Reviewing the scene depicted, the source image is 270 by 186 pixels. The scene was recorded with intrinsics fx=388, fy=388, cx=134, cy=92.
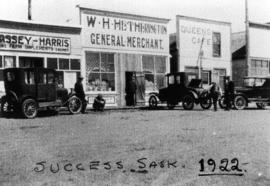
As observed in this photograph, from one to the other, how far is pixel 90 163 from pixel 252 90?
14495 mm

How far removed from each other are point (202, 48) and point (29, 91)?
48.4ft

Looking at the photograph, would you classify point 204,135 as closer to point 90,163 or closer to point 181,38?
point 90,163

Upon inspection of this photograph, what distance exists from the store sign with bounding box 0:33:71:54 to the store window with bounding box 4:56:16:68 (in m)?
0.42

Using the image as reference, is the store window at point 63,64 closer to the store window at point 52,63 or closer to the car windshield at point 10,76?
the store window at point 52,63

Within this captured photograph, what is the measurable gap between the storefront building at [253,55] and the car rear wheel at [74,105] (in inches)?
645

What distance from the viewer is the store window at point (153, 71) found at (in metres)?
23.3

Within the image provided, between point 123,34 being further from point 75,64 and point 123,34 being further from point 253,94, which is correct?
point 253,94

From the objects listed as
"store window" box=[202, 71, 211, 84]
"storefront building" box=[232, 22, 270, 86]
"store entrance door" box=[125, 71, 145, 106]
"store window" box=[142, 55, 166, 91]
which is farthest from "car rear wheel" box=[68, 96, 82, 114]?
"storefront building" box=[232, 22, 270, 86]

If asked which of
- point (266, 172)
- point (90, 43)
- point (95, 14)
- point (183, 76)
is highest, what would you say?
point (95, 14)

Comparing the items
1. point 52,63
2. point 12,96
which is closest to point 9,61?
point 52,63

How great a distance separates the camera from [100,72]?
69.5 feet

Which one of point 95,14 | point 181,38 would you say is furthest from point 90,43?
point 181,38

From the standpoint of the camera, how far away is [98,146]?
7.96 meters

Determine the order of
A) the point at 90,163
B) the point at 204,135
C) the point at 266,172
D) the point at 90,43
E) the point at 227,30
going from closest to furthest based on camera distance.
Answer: the point at 266,172 < the point at 90,163 < the point at 204,135 < the point at 90,43 < the point at 227,30
